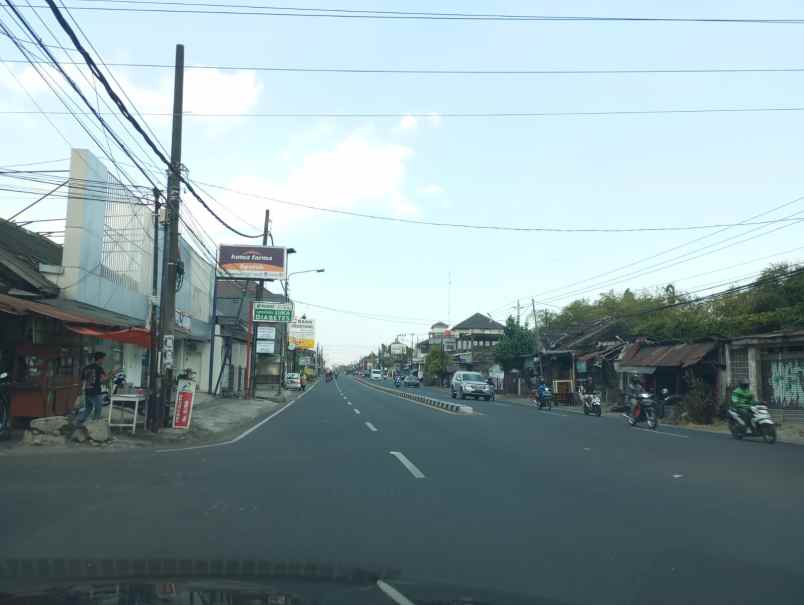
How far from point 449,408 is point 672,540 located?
24196 mm

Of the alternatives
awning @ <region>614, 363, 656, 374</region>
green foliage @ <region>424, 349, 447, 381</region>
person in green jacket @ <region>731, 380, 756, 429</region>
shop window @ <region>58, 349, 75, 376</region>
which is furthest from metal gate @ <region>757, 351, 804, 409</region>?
green foliage @ <region>424, 349, 447, 381</region>

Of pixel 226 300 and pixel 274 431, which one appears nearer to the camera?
pixel 274 431

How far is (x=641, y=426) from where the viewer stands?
24297 mm

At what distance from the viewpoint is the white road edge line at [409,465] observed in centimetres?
1121

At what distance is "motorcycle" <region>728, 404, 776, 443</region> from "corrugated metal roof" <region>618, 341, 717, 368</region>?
396 inches

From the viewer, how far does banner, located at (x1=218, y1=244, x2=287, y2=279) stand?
37938 millimetres

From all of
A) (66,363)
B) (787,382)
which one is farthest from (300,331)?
(66,363)

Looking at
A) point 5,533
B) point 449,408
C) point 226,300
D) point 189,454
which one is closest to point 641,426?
point 449,408

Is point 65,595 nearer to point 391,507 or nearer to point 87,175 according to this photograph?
point 391,507

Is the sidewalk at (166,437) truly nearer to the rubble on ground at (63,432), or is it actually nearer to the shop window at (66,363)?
the rubble on ground at (63,432)

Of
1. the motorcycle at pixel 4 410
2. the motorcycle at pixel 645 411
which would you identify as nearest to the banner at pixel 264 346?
the motorcycle at pixel 645 411

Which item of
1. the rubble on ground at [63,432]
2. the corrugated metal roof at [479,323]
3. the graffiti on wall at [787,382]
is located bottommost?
the rubble on ground at [63,432]

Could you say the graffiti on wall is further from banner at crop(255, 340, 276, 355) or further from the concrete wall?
banner at crop(255, 340, 276, 355)

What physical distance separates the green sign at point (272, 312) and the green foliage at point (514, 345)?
2674cm
